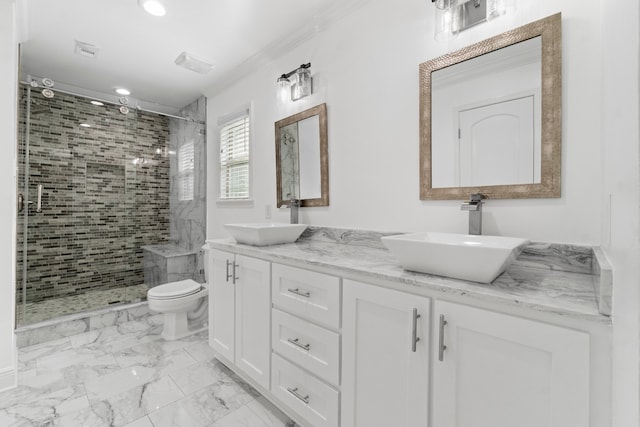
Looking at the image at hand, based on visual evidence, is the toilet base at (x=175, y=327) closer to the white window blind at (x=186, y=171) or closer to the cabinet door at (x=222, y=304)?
the cabinet door at (x=222, y=304)

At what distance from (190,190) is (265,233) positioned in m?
2.22

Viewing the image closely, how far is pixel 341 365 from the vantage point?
1233mm

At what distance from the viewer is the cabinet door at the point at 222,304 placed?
1.88 metres

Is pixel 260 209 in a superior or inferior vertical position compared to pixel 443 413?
superior

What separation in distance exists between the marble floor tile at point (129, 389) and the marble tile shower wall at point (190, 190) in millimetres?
1166

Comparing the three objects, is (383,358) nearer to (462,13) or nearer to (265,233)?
(265,233)

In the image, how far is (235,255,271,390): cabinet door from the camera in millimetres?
1601

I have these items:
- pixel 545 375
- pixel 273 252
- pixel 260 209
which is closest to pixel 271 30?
pixel 260 209

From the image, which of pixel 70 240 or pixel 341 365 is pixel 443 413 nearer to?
pixel 341 365

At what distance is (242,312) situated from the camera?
1.78 m

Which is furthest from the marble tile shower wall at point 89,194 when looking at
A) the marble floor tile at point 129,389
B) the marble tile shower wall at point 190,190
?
the marble floor tile at point 129,389

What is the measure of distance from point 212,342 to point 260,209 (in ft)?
3.74

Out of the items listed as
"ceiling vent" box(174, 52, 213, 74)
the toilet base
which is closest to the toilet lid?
the toilet base

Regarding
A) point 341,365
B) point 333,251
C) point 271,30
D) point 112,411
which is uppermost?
point 271,30
